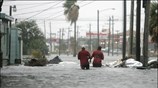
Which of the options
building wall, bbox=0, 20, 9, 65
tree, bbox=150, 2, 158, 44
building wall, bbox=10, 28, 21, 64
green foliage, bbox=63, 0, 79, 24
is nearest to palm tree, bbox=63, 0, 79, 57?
green foliage, bbox=63, 0, 79, 24

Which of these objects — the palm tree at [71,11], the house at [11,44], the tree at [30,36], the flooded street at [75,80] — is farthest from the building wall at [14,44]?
the palm tree at [71,11]

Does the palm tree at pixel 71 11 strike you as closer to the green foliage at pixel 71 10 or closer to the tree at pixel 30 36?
the green foliage at pixel 71 10

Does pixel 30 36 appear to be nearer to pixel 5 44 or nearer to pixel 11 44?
pixel 11 44

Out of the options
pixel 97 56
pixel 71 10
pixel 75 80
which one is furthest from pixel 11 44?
pixel 71 10

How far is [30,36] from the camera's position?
69.4 meters

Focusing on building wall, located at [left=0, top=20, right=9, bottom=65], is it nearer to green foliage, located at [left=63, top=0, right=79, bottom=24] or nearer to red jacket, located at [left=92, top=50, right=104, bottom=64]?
red jacket, located at [left=92, top=50, right=104, bottom=64]

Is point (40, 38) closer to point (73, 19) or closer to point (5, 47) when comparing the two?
point (73, 19)

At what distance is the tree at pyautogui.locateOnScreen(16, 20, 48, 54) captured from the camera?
67938 millimetres

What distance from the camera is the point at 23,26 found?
68.8 meters

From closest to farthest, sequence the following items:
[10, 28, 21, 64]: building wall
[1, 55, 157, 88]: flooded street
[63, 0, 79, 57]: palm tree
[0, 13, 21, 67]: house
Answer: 1. [1, 55, 157, 88]: flooded street
2. [0, 13, 21, 67]: house
3. [10, 28, 21, 64]: building wall
4. [63, 0, 79, 57]: palm tree

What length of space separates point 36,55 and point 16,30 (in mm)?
2801

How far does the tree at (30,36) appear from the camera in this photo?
223 ft

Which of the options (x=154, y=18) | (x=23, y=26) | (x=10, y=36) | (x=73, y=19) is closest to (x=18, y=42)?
(x=10, y=36)

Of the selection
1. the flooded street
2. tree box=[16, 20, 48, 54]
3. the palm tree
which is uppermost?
the palm tree
